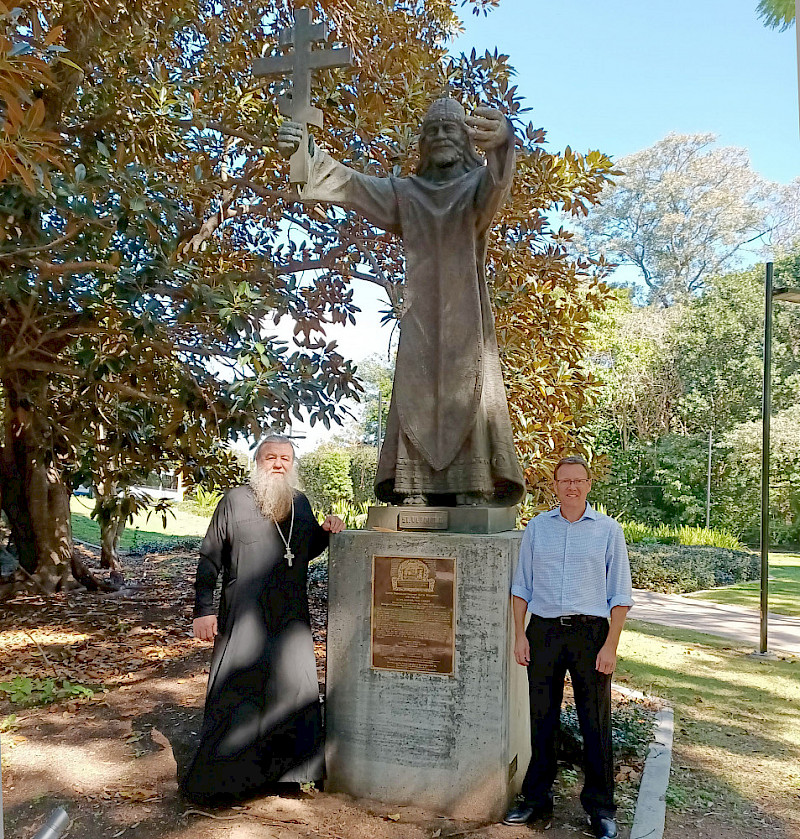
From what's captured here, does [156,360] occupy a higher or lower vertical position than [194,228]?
lower

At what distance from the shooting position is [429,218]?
4191mm

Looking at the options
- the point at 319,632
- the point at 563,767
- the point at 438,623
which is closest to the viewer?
the point at 438,623

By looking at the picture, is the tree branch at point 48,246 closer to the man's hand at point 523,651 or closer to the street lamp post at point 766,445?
the man's hand at point 523,651

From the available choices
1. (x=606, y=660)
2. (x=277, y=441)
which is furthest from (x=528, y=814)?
(x=277, y=441)

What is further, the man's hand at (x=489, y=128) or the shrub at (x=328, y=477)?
the shrub at (x=328, y=477)

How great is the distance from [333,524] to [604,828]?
5.96 feet

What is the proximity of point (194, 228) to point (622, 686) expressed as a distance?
5.34 meters

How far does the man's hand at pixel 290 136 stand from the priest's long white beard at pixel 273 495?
1609 millimetres

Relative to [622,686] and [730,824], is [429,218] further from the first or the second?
[622,686]

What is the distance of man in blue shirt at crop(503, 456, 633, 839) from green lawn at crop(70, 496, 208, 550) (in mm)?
11231

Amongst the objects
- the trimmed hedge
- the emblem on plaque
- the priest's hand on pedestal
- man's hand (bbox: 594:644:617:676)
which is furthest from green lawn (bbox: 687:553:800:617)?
the priest's hand on pedestal

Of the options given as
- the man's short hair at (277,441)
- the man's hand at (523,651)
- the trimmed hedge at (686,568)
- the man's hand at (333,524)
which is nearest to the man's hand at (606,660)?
the man's hand at (523,651)

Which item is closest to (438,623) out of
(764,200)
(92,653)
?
(92,653)

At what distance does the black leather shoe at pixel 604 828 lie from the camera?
3.51 metres
